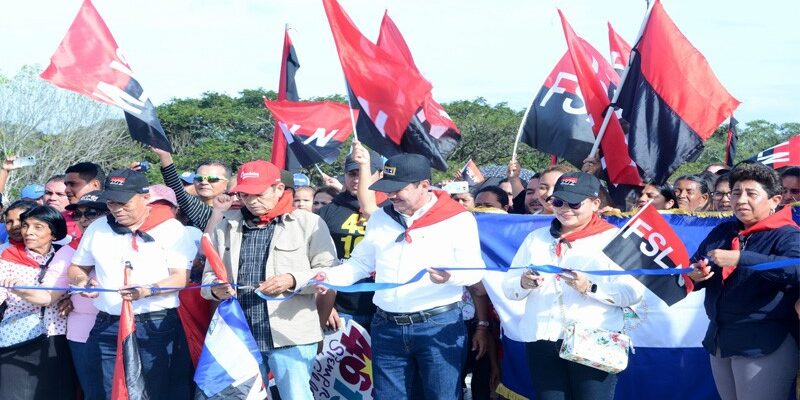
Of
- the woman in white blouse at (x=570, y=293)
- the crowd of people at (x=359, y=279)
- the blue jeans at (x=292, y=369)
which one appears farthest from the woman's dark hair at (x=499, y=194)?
the blue jeans at (x=292, y=369)

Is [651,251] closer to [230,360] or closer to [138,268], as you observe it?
[230,360]

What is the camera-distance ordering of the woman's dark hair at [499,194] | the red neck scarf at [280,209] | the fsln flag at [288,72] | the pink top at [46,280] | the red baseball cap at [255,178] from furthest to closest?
the fsln flag at [288,72] → the woman's dark hair at [499,194] → the pink top at [46,280] → the red neck scarf at [280,209] → the red baseball cap at [255,178]

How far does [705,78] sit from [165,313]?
4.13 meters

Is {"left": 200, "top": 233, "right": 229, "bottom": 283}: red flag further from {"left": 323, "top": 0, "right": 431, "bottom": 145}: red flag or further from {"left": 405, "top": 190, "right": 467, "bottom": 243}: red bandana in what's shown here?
{"left": 323, "top": 0, "right": 431, "bottom": 145}: red flag

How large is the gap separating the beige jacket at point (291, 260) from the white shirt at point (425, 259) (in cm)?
41

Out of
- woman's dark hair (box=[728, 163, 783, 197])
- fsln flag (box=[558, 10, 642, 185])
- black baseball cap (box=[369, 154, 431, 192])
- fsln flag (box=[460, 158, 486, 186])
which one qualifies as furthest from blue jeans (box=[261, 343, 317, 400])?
fsln flag (box=[460, 158, 486, 186])

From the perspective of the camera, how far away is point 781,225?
4883 millimetres

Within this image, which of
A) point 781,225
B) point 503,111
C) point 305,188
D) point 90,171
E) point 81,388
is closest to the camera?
point 781,225

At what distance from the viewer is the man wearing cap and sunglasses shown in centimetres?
538

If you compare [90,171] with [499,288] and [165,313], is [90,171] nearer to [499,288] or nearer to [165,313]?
[165,313]

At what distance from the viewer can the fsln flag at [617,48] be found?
30.0ft

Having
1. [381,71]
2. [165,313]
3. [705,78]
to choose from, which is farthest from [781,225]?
[165,313]

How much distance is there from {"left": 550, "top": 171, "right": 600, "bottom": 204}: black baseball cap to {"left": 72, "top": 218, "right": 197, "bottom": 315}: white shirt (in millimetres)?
2347

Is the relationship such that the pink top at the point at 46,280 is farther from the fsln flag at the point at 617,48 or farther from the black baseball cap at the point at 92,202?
the fsln flag at the point at 617,48
